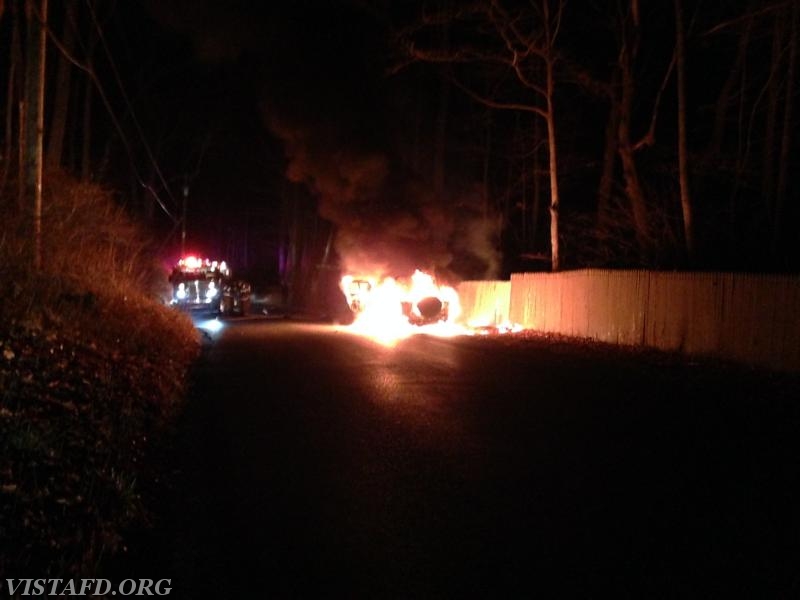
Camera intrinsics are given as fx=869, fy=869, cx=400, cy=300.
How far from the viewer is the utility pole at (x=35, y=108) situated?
1258 centimetres

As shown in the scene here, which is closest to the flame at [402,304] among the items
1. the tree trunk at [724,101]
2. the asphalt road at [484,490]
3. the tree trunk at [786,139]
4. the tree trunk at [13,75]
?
the tree trunk at [724,101]

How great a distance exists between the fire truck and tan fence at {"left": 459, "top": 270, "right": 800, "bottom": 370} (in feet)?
44.2

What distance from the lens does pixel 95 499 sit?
5785 mm

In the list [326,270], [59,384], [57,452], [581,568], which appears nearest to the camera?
[581,568]

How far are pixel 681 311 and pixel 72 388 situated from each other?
13.1 m

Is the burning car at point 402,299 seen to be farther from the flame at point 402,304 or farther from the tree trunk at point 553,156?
the tree trunk at point 553,156

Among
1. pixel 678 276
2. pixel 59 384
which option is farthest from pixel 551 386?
pixel 59 384

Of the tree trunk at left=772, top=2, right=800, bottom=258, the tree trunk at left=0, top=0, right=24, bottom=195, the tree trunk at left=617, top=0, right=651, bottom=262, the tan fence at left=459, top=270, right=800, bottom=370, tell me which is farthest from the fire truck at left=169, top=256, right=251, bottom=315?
the tree trunk at left=772, top=2, right=800, bottom=258

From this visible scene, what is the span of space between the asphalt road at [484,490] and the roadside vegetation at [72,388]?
456 millimetres

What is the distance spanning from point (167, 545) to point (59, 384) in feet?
A: 9.80

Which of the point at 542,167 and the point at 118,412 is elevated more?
the point at 542,167

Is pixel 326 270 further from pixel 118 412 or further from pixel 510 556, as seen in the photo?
pixel 510 556

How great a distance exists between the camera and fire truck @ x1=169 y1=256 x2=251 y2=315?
32.3 m

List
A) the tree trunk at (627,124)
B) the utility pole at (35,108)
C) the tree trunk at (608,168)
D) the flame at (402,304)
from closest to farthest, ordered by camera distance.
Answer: the utility pole at (35,108), the tree trunk at (627,124), the tree trunk at (608,168), the flame at (402,304)
